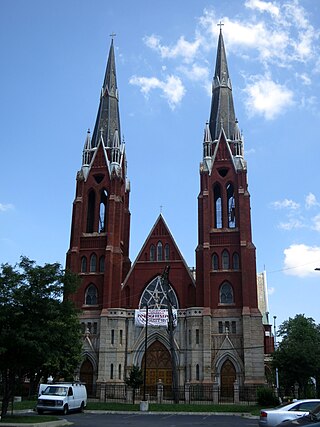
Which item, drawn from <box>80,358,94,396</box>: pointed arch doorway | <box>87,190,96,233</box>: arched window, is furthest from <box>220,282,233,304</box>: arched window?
<box>87,190,96,233</box>: arched window

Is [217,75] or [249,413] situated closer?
[249,413]

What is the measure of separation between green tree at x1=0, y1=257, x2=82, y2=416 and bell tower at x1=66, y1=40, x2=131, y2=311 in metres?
26.8

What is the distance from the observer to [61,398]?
28656 millimetres

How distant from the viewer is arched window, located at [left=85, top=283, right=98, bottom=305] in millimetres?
52219

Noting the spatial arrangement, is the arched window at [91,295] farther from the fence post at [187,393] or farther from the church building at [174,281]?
the fence post at [187,393]

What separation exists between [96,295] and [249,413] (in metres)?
25.2

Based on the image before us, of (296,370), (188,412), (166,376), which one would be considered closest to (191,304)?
(166,376)

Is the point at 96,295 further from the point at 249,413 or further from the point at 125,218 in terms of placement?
the point at 249,413

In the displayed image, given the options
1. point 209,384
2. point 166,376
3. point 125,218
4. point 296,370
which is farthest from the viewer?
point 125,218

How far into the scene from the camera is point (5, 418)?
21969 millimetres

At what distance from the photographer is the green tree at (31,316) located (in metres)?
22.2

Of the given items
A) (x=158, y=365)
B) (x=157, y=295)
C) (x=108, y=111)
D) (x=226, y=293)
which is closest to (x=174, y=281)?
(x=157, y=295)

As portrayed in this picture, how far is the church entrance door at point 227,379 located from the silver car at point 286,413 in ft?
94.8

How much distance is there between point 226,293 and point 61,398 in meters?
24.8
